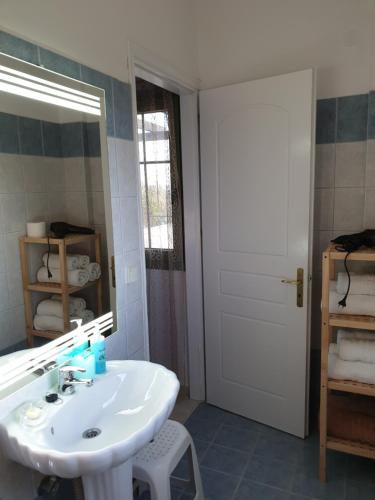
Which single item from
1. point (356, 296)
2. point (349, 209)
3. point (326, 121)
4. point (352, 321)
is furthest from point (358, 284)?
Result: point (326, 121)

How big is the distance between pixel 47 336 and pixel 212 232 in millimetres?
1266

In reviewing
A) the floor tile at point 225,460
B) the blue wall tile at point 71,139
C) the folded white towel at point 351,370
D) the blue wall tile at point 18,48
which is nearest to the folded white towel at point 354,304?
the folded white towel at point 351,370

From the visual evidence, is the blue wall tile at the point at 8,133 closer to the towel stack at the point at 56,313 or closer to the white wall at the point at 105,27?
the white wall at the point at 105,27

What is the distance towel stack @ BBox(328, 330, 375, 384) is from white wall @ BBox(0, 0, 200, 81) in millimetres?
1535

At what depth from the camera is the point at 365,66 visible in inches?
77.8

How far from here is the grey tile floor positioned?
1839 mm

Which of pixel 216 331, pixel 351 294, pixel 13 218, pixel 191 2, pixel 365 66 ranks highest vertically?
pixel 191 2

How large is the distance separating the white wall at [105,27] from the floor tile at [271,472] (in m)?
1.97

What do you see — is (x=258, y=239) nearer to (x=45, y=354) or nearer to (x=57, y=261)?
(x=57, y=261)

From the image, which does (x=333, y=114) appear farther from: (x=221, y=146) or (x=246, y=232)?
(x=246, y=232)

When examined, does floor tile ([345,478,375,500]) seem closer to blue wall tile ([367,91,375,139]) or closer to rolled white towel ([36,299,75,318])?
rolled white towel ([36,299,75,318])

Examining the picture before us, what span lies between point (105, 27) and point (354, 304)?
1565 mm

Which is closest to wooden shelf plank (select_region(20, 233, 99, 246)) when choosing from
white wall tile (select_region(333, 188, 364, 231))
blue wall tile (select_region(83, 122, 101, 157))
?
blue wall tile (select_region(83, 122, 101, 157))

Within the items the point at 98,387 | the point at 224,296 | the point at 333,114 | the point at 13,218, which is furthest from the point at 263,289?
the point at 13,218
